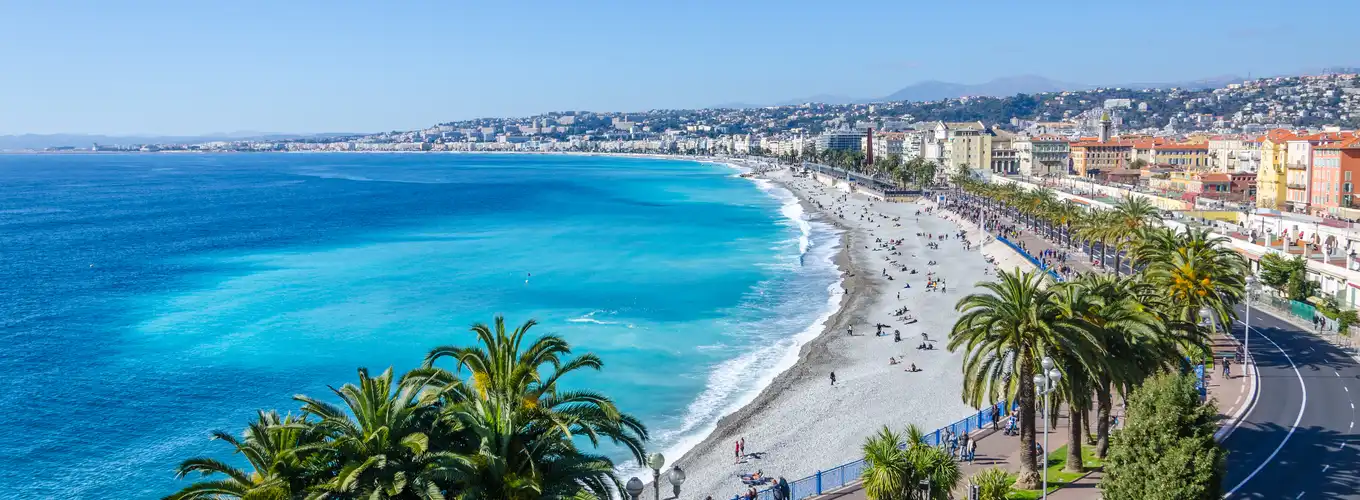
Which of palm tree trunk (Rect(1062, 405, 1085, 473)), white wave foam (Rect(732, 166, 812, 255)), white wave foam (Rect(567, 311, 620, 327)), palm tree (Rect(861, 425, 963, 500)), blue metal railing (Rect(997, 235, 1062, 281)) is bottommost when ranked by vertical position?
white wave foam (Rect(732, 166, 812, 255))

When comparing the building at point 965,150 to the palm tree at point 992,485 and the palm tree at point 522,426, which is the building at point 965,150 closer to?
the palm tree at point 992,485

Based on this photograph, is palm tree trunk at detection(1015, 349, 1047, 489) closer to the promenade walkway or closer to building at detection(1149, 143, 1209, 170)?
the promenade walkway

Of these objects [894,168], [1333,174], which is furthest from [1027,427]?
[894,168]

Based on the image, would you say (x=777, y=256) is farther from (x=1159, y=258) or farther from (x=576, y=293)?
(x=1159, y=258)

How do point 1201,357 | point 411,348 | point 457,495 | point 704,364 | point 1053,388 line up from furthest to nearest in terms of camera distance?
point 411,348
point 704,364
point 1201,357
point 1053,388
point 457,495

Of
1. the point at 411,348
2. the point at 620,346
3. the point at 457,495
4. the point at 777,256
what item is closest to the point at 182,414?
the point at 411,348

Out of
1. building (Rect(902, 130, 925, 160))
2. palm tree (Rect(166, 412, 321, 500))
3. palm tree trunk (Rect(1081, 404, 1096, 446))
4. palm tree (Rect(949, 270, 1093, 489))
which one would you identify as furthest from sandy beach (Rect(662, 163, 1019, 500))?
building (Rect(902, 130, 925, 160))
